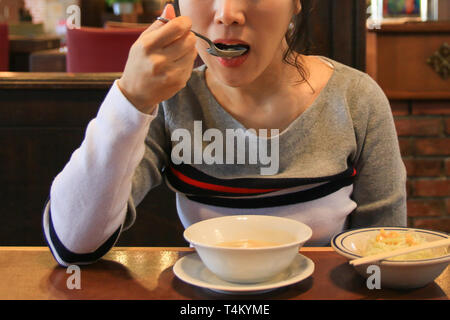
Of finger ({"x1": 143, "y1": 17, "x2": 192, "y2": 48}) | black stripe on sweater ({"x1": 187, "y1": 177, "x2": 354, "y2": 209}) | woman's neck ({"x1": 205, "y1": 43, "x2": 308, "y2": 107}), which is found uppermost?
finger ({"x1": 143, "y1": 17, "x2": 192, "y2": 48})

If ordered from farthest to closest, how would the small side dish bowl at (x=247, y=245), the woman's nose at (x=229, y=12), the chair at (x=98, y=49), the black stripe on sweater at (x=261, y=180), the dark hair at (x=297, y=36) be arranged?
the chair at (x=98, y=49) < the dark hair at (x=297, y=36) < the black stripe on sweater at (x=261, y=180) < the woman's nose at (x=229, y=12) < the small side dish bowl at (x=247, y=245)

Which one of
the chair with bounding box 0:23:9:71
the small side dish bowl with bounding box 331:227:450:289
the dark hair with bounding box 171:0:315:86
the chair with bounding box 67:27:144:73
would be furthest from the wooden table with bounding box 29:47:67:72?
the small side dish bowl with bounding box 331:227:450:289

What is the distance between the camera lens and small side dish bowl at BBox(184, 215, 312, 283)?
2.28ft

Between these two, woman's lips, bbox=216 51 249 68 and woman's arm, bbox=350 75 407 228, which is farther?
woman's arm, bbox=350 75 407 228

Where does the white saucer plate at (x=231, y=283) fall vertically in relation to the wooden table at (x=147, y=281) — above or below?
above

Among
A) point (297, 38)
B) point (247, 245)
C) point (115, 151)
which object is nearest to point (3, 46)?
point (297, 38)

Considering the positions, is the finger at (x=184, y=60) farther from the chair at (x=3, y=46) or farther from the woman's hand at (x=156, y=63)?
the chair at (x=3, y=46)

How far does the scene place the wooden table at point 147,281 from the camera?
0.73 metres

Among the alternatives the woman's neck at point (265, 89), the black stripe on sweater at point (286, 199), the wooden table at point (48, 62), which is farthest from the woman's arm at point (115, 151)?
the wooden table at point (48, 62)

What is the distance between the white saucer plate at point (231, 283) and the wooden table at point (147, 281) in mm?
15

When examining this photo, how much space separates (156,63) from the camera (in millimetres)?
771

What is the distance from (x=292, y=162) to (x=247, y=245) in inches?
12.9

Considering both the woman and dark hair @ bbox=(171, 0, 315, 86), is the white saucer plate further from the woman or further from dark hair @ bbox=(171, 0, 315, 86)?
dark hair @ bbox=(171, 0, 315, 86)

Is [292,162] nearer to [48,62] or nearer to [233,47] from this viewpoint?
[233,47]
